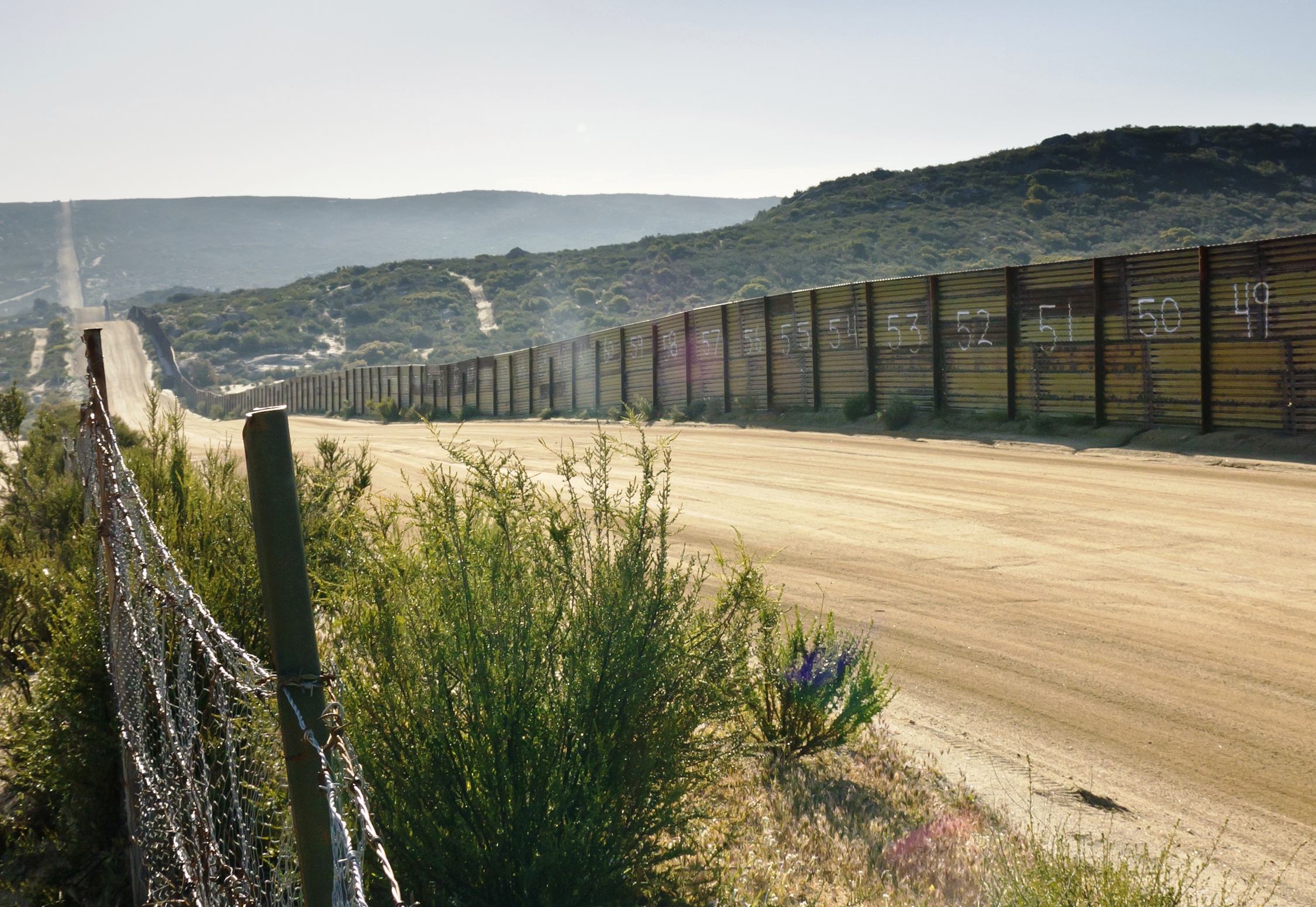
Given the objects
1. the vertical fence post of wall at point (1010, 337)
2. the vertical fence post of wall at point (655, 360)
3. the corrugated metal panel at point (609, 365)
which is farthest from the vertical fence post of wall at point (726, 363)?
the vertical fence post of wall at point (1010, 337)

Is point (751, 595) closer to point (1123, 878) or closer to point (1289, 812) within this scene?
point (1123, 878)

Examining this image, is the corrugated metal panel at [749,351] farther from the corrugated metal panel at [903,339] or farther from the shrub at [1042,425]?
the shrub at [1042,425]

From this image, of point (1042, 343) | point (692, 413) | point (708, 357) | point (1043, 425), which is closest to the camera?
point (1043, 425)

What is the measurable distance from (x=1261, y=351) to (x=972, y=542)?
887 centimetres

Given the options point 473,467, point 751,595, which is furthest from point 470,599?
point 751,595

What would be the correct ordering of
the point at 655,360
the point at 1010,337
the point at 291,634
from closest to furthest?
the point at 291,634 < the point at 1010,337 < the point at 655,360

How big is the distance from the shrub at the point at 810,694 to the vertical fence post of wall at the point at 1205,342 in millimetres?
13453

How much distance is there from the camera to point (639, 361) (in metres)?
34.6

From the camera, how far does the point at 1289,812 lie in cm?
470

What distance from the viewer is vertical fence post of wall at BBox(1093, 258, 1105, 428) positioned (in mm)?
18516

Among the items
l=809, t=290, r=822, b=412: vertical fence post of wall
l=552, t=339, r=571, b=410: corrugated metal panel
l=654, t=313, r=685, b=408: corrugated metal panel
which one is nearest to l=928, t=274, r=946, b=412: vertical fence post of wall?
l=809, t=290, r=822, b=412: vertical fence post of wall

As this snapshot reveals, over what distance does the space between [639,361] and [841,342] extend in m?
11.0

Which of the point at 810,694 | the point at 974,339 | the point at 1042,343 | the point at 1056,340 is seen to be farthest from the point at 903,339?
the point at 810,694

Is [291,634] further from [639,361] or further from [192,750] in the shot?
[639,361]
